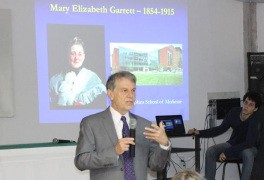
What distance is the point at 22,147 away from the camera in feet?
11.7

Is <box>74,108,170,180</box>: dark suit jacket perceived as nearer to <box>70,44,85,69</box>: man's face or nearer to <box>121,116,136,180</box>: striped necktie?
<box>121,116,136,180</box>: striped necktie

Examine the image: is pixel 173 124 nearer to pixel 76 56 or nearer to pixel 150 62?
pixel 150 62

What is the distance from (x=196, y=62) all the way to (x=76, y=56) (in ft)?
6.43

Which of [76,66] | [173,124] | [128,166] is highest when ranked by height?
[76,66]

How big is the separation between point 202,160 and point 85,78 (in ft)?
7.94

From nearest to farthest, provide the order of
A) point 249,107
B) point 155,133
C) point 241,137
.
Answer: point 155,133 < point 249,107 < point 241,137

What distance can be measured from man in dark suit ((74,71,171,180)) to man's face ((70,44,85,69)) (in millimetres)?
3783

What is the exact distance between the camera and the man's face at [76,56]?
264 inches

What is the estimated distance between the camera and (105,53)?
6883mm

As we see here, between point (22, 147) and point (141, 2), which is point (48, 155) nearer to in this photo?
point (22, 147)

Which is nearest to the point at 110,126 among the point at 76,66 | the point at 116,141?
the point at 116,141

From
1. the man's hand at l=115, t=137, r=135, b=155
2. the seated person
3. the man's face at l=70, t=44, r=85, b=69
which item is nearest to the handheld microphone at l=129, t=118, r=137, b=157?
the man's hand at l=115, t=137, r=135, b=155

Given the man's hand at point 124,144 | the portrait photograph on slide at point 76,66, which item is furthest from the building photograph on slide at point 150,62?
the man's hand at point 124,144

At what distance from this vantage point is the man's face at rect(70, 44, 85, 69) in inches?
264
